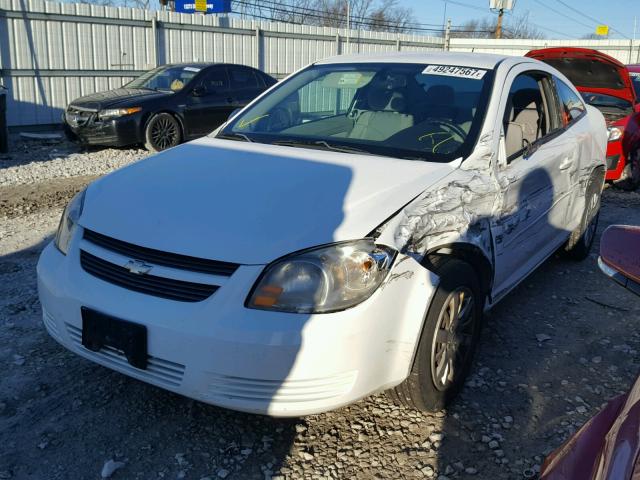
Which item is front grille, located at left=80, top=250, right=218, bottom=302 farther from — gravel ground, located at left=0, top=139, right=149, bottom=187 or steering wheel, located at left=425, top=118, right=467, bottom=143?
gravel ground, located at left=0, top=139, right=149, bottom=187

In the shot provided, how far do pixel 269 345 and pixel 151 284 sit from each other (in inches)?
22.1

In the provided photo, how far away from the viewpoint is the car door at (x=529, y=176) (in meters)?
3.41

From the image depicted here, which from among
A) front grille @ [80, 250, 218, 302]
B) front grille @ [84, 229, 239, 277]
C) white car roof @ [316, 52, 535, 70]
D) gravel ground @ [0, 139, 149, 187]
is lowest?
gravel ground @ [0, 139, 149, 187]

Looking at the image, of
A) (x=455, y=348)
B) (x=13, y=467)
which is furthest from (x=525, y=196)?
(x=13, y=467)

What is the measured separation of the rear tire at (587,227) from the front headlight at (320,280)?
3027mm

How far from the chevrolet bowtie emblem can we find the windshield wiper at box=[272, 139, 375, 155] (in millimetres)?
1307

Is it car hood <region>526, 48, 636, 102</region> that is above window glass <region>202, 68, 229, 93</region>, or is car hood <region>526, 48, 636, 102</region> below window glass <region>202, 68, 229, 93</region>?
above

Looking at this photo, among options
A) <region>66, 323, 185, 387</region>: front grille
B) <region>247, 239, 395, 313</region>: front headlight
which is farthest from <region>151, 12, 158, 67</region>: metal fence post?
<region>247, 239, 395, 313</region>: front headlight

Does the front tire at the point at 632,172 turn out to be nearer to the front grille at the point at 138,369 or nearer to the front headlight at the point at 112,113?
the front headlight at the point at 112,113

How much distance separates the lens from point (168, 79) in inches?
432

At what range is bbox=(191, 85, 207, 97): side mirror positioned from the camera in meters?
10.7

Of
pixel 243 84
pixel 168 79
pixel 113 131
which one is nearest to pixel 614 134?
pixel 243 84

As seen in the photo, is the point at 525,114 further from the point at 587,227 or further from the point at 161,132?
the point at 161,132

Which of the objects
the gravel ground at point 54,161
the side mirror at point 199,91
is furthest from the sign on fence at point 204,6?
the side mirror at point 199,91
